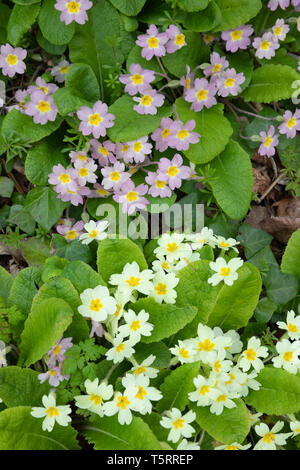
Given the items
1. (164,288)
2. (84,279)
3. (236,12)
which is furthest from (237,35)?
(84,279)

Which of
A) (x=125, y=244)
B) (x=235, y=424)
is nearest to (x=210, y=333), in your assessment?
(x=235, y=424)

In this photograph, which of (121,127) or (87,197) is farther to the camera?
(87,197)

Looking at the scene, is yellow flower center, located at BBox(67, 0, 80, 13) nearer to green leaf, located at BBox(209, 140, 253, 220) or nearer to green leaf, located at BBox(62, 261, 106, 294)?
green leaf, located at BBox(209, 140, 253, 220)

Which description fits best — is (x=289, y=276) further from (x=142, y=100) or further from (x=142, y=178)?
(x=142, y=100)

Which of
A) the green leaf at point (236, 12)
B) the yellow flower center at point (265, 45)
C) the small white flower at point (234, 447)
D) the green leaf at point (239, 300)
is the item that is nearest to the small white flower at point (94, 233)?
the green leaf at point (239, 300)

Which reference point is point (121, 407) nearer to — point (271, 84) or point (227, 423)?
point (227, 423)

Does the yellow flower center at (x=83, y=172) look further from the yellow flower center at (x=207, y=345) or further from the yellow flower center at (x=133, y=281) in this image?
the yellow flower center at (x=207, y=345)

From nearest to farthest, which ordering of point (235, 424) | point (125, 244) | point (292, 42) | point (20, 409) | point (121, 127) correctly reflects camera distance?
point (20, 409)
point (235, 424)
point (125, 244)
point (121, 127)
point (292, 42)
